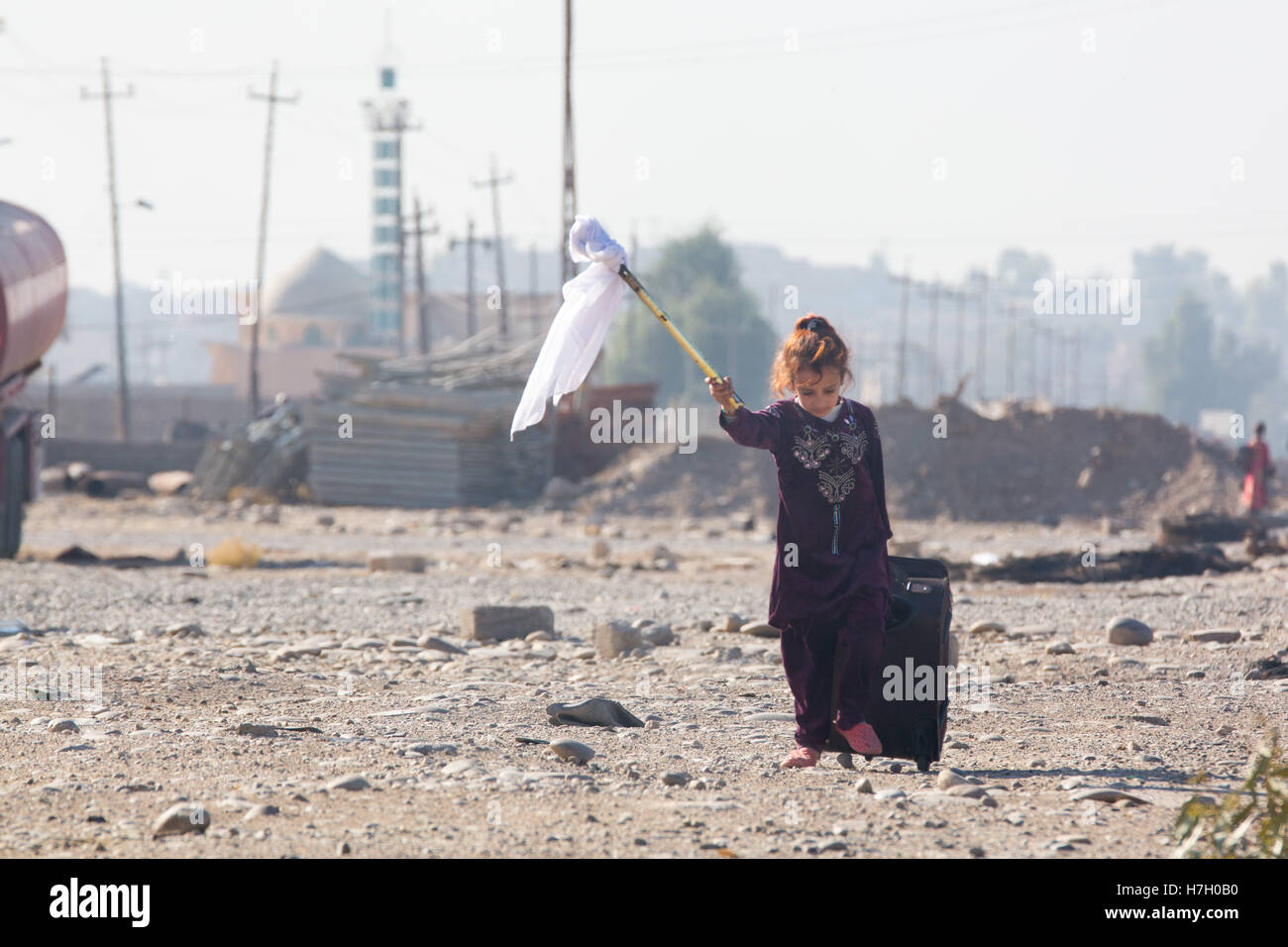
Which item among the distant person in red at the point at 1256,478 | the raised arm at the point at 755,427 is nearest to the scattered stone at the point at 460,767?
the raised arm at the point at 755,427

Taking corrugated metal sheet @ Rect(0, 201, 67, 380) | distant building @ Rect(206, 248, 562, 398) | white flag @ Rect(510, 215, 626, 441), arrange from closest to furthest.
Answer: white flag @ Rect(510, 215, 626, 441)
corrugated metal sheet @ Rect(0, 201, 67, 380)
distant building @ Rect(206, 248, 562, 398)

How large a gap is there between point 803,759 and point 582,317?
1796 millimetres

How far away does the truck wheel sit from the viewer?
14.6 meters

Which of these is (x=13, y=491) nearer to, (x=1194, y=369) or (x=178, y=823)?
(x=178, y=823)

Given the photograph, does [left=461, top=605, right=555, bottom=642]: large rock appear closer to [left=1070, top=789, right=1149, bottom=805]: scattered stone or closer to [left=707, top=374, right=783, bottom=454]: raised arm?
[left=707, top=374, right=783, bottom=454]: raised arm

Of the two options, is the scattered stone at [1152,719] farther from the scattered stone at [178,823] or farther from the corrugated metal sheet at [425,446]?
the corrugated metal sheet at [425,446]

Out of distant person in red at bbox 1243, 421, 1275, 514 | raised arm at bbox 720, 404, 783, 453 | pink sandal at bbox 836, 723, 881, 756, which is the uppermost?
raised arm at bbox 720, 404, 783, 453

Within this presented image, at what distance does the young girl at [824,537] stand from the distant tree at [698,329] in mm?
63228

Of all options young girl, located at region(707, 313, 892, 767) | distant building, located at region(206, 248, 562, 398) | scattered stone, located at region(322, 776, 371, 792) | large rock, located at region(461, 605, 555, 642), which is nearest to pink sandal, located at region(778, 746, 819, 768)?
young girl, located at region(707, 313, 892, 767)

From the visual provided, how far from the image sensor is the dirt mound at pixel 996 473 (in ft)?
84.9

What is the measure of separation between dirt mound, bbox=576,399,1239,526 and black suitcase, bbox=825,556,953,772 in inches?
816

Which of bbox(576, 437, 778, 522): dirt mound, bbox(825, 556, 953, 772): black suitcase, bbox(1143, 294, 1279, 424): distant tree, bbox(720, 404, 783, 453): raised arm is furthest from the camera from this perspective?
bbox(1143, 294, 1279, 424): distant tree
